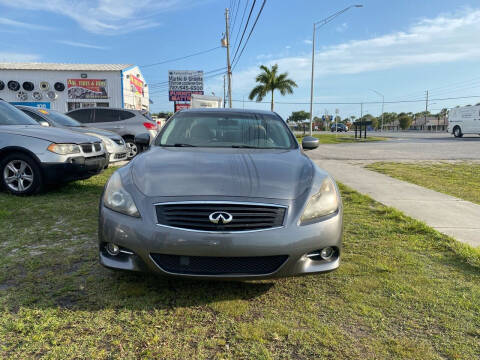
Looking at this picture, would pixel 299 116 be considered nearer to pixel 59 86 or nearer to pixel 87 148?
pixel 59 86

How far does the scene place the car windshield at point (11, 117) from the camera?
5.75 metres

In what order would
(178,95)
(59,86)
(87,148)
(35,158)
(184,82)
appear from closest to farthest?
(35,158) < (87,148) < (59,86) < (178,95) < (184,82)

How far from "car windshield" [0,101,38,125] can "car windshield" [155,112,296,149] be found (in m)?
3.47

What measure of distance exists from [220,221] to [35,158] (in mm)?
4270

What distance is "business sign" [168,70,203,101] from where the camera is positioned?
39031mm

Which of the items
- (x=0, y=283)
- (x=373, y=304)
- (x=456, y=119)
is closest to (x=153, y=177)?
(x=0, y=283)

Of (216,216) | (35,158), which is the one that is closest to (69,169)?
(35,158)

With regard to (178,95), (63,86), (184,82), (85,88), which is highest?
(184,82)

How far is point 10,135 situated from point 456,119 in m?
33.6

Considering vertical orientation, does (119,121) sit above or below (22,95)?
below

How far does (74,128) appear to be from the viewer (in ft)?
24.9

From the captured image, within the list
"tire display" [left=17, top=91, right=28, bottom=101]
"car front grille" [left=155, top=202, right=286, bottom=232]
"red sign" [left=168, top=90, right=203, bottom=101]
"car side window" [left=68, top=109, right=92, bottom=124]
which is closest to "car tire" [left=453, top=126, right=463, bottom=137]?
"red sign" [left=168, top=90, right=203, bottom=101]

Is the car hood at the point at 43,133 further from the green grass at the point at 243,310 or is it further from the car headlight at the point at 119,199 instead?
the car headlight at the point at 119,199

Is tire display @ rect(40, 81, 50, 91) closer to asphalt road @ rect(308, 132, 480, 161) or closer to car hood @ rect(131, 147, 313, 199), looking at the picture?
asphalt road @ rect(308, 132, 480, 161)
